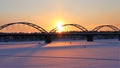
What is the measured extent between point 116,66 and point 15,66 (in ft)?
24.6

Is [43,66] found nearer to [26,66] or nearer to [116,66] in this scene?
[26,66]

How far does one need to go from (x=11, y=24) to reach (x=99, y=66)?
306 feet

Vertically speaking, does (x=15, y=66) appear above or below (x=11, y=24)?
below

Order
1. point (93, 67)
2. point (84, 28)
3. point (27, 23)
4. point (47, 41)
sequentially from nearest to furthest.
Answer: point (93, 67) < point (47, 41) < point (27, 23) < point (84, 28)

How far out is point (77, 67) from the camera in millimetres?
26078

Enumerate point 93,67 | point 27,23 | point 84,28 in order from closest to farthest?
point 93,67, point 27,23, point 84,28

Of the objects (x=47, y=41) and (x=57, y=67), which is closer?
(x=57, y=67)

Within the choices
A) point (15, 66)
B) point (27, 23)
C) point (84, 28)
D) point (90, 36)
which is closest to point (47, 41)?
point (27, 23)

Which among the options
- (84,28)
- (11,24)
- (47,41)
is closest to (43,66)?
(47,41)

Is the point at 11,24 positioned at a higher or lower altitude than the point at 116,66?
higher

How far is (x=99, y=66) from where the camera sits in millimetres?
26391

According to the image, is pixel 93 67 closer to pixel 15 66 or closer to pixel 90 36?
pixel 15 66

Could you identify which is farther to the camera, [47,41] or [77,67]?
[47,41]

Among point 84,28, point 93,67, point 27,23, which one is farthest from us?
point 84,28
